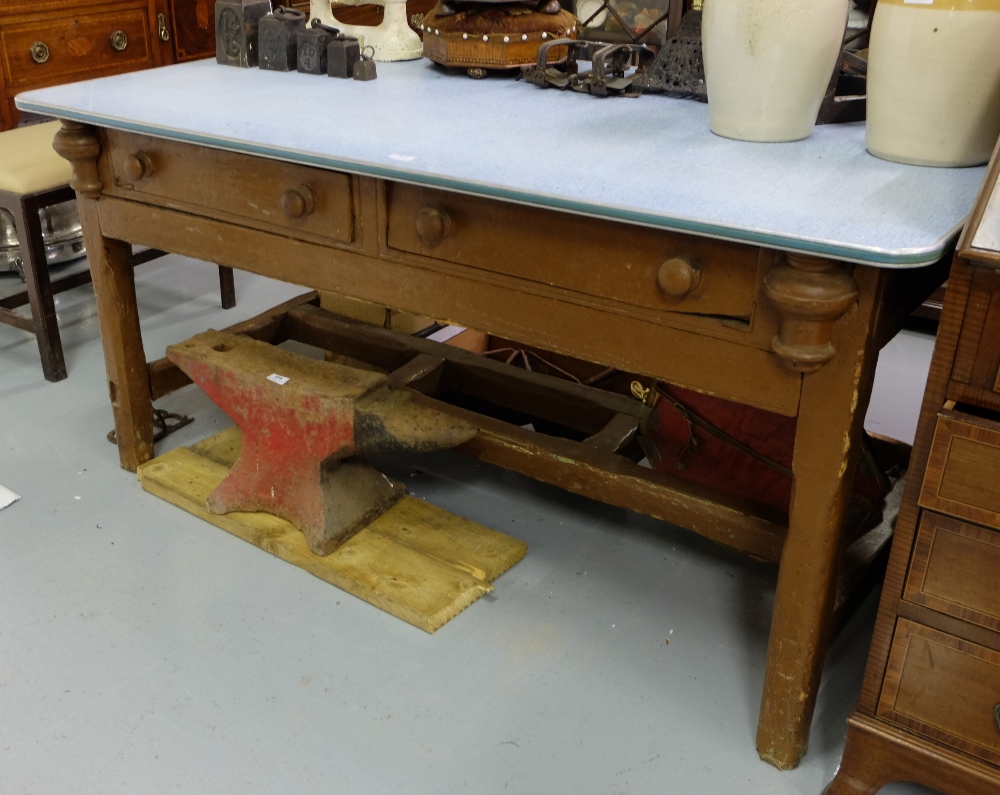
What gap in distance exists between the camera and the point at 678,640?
1.82m

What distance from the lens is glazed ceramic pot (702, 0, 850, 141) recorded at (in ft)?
4.65

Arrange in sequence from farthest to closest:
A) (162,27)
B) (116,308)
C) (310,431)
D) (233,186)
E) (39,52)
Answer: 1. (162,27)
2. (39,52)
3. (116,308)
4. (310,431)
5. (233,186)

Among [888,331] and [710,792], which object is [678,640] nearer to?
[710,792]

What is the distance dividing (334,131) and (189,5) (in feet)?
9.16

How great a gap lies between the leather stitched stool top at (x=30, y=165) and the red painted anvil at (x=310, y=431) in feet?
2.73

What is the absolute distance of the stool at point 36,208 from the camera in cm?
258

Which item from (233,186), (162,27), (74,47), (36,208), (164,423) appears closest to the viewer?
(233,186)

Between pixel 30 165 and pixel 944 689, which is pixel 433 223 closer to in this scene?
pixel 944 689

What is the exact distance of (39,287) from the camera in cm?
267

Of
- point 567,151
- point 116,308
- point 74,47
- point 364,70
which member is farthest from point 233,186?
point 74,47

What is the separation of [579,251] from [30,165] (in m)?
1.88

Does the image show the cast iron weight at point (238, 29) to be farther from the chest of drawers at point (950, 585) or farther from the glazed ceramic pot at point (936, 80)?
the chest of drawers at point (950, 585)

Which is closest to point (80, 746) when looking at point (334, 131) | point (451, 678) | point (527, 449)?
point (451, 678)

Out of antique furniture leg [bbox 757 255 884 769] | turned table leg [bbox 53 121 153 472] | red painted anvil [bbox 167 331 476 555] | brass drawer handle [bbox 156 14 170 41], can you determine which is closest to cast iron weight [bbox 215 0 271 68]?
turned table leg [bbox 53 121 153 472]
